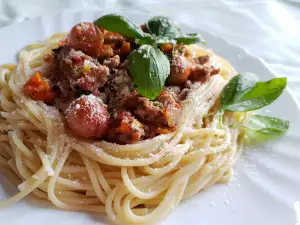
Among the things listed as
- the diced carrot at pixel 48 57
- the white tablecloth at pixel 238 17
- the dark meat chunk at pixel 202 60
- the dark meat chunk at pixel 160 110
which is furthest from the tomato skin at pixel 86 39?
the white tablecloth at pixel 238 17

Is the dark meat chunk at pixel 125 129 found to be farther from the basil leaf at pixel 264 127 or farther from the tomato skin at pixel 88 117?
the basil leaf at pixel 264 127

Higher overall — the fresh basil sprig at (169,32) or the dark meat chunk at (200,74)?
the fresh basil sprig at (169,32)

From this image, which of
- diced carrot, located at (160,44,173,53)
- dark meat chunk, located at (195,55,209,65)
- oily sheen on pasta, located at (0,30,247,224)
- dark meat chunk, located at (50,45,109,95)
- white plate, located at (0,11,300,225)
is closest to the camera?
white plate, located at (0,11,300,225)

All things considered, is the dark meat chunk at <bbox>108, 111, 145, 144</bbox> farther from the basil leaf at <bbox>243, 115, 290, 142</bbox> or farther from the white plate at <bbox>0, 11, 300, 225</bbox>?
the basil leaf at <bbox>243, 115, 290, 142</bbox>

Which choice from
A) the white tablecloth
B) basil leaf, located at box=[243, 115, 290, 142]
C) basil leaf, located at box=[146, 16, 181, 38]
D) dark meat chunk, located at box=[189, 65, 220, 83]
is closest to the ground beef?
basil leaf, located at box=[146, 16, 181, 38]

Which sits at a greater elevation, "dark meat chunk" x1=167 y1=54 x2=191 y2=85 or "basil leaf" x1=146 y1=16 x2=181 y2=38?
"basil leaf" x1=146 y1=16 x2=181 y2=38

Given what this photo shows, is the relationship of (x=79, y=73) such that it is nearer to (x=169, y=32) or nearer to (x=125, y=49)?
(x=125, y=49)

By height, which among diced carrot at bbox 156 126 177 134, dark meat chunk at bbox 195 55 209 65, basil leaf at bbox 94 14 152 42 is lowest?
diced carrot at bbox 156 126 177 134
